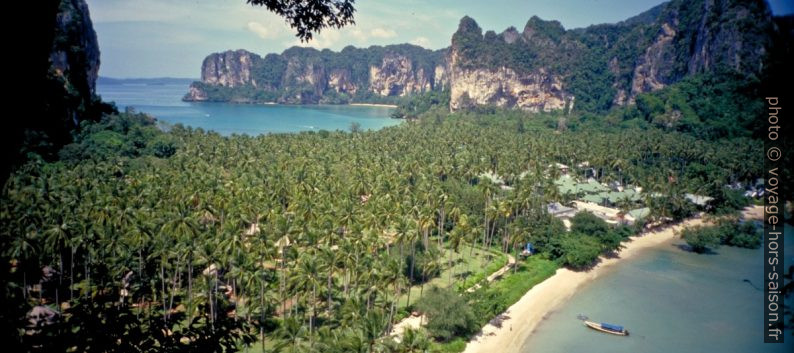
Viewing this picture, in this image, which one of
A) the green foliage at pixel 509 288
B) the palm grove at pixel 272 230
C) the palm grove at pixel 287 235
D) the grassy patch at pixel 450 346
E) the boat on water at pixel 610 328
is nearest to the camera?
the palm grove at pixel 287 235

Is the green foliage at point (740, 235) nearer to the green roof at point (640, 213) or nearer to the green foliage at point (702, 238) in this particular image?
the green foliage at point (702, 238)

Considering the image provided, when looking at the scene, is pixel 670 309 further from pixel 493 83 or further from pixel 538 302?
pixel 493 83

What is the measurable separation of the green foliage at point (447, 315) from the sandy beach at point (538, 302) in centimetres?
128

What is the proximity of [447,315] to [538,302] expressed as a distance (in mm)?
10882

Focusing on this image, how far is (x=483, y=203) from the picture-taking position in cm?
4981

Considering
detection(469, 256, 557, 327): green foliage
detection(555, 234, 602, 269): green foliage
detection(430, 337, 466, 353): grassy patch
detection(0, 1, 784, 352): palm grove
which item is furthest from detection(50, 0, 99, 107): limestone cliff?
detection(555, 234, 602, 269): green foliage

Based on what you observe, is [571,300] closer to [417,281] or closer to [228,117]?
[417,281]

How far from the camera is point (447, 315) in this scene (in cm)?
2831

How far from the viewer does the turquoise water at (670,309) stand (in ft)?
99.6

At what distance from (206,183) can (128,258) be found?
1350 centimetres

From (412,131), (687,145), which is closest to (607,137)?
(687,145)

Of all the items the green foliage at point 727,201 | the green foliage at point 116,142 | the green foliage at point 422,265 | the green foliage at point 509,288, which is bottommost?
the green foliage at point 509,288

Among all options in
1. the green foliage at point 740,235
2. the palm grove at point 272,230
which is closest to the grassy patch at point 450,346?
the palm grove at point 272,230

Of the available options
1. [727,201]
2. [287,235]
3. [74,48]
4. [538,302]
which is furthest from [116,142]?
[727,201]
